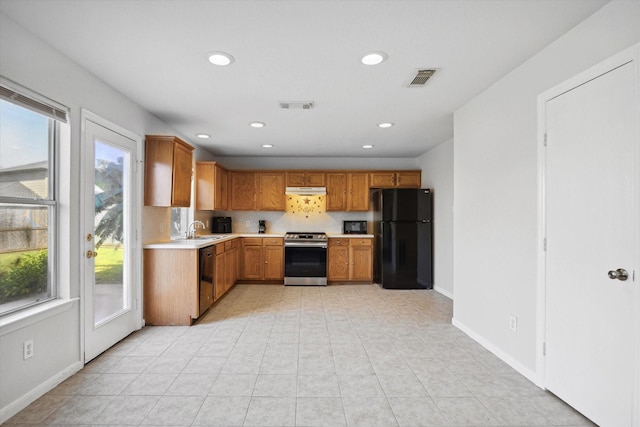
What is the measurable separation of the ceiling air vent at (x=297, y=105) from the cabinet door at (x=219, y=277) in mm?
2192

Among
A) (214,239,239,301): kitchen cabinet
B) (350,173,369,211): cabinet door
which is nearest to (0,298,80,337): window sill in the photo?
(214,239,239,301): kitchen cabinet

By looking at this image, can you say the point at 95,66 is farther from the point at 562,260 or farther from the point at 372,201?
the point at 372,201

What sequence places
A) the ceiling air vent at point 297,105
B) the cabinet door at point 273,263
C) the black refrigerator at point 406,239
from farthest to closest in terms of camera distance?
the cabinet door at point 273,263
the black refrigerator at point 406,239
the ceiling air vent at point 297,105

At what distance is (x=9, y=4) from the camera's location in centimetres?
169

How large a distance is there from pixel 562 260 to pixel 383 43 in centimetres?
184

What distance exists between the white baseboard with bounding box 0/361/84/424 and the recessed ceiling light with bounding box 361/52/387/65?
316cm

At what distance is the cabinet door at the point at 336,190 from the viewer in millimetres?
5797

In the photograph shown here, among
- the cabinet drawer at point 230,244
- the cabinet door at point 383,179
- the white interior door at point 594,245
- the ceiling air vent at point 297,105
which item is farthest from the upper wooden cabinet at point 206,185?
the white interior door at point 594,245

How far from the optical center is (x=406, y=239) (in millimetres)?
5160

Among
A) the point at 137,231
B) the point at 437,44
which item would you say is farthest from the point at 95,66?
the point at 437,44

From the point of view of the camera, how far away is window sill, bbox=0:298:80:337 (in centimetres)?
181

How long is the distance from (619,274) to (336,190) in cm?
444

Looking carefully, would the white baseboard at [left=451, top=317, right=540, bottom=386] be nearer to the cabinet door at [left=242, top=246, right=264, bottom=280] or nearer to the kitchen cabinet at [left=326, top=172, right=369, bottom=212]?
the kitchen cabinet at [left=326, top=172, right=369, bottom=212]

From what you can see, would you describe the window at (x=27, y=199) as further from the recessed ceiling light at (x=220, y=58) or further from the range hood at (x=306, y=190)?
the range hood at (x=306, y=190)
